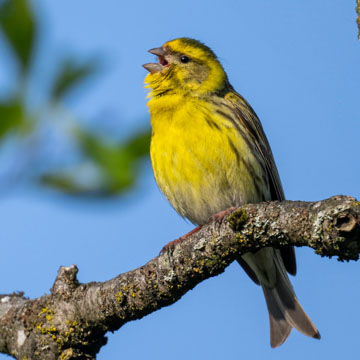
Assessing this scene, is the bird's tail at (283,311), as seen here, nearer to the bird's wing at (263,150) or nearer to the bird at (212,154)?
the bird at (212,154)

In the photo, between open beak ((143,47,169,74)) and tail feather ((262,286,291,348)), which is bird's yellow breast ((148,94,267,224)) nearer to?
open beak ((143,47,169,74))

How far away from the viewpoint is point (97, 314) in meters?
3.66

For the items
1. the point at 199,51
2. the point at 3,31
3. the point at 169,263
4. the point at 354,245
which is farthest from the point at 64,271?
the point at 199,51

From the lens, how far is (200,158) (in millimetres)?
4734

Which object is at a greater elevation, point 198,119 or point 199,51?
point 199,51

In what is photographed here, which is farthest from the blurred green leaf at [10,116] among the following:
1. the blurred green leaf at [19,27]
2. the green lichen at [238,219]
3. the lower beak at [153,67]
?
the lower beak at [153,67]

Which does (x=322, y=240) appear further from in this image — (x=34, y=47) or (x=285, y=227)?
(x=34, y=47)

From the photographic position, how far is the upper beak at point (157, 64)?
214 inches

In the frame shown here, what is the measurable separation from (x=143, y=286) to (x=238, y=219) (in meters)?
0.84

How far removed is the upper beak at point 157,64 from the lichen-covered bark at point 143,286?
2.35 m

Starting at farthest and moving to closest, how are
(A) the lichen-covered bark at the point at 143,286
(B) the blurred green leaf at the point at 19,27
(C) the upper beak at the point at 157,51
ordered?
(C) the upper beak at the point at 157,51 → (A) the lichen-covered bark at the point at 143,286 → (B) the blurred green leaf at the point at 19,27

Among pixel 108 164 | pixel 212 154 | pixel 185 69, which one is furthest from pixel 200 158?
pixel 108 164

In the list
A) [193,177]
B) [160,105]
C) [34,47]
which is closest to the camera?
[34,47]

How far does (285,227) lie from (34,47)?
167 centimetres
